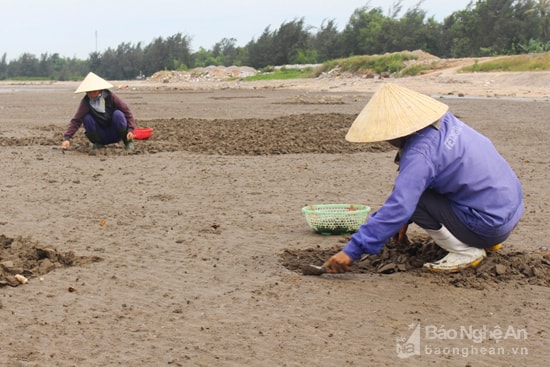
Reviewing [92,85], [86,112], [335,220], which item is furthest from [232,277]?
[86,112]

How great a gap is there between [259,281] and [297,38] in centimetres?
6610

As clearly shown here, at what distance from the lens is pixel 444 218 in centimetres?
503

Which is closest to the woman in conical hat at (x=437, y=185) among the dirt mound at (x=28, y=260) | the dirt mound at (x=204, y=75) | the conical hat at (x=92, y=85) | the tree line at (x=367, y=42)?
the dirt mound at (x=28, y=260)

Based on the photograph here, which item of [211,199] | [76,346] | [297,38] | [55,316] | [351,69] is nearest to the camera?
[76,346]

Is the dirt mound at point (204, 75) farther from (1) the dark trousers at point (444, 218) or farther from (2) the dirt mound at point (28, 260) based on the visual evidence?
(1) the dark trousers at point (444, 218)

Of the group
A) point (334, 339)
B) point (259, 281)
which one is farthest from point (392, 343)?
point (259, 281)

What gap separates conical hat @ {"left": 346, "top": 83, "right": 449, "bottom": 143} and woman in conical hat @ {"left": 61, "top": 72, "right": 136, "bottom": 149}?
642cm

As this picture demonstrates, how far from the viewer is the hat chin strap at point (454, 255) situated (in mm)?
5130

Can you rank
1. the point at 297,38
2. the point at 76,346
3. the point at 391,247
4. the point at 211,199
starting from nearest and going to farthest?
the point at 76,346 → the point at 391,247 → the point at 211,199 → the point at 297,38

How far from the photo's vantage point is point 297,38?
6981 centimetres

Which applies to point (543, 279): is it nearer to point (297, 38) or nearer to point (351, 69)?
point (351, 69)

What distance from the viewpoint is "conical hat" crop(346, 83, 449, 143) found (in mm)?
4750

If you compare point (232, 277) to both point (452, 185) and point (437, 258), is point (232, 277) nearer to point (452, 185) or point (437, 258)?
point (437, 258)

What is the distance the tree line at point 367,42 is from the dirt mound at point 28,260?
118 feet
